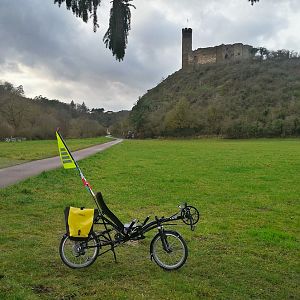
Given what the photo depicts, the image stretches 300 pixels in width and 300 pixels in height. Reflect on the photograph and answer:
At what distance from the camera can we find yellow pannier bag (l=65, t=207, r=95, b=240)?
633 centimetres

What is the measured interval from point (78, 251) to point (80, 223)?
2.25 feet

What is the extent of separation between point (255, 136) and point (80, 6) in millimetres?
100357

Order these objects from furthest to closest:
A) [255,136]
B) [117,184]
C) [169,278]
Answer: [255,136] → [117,184] → [169,278]

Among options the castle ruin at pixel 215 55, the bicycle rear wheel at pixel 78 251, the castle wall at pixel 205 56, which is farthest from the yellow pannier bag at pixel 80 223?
the castle wall at pixel 205 56

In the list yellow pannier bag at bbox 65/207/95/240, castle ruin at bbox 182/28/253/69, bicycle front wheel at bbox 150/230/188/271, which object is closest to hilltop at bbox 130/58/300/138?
castle ruin at bbox 182/28/253/69

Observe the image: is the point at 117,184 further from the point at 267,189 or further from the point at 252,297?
the point at 252,297

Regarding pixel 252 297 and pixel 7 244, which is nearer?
pixel 252 297

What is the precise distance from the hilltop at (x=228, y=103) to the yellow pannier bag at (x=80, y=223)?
95.1 meters

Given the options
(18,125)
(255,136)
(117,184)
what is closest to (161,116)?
(255,136)

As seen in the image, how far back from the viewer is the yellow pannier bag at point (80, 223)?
6.33m

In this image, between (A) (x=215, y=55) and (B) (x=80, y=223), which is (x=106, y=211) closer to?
(B) (x=80, y=223)

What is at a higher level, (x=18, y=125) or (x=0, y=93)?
(x=0, y=93)

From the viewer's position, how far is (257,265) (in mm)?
7156

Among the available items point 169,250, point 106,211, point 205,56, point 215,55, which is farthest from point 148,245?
point 215,55
